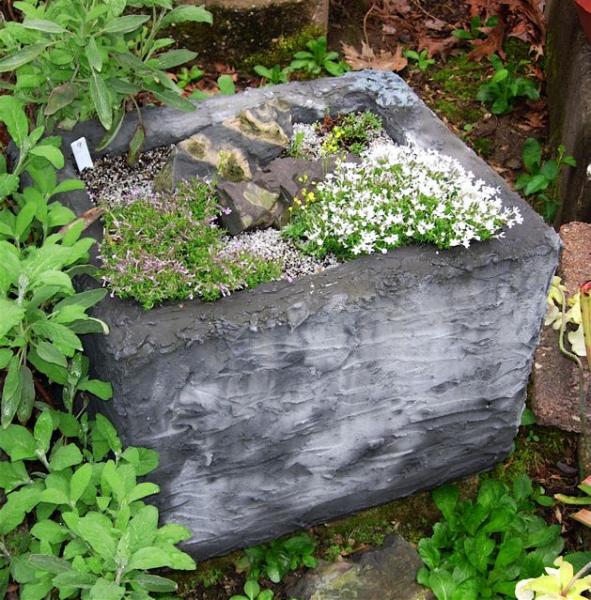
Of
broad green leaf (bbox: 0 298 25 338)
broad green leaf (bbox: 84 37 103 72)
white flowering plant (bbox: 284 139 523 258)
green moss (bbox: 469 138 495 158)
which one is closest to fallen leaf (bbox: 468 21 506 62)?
green moss (bbox: 469 138 495 158)

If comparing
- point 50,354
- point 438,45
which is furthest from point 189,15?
point 438,45

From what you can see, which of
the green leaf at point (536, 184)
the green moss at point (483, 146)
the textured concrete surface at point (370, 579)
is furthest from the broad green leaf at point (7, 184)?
the green moss at point (483, 146)

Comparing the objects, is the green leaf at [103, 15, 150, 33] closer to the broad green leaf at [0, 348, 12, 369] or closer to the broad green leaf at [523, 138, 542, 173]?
the broad green leaf at [0, 348, 12, 369]

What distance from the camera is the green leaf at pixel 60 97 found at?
2422mm

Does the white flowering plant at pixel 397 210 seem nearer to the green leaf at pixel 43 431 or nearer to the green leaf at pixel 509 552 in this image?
the green leaf at pixel 43 431

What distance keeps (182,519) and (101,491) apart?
1.21 ft

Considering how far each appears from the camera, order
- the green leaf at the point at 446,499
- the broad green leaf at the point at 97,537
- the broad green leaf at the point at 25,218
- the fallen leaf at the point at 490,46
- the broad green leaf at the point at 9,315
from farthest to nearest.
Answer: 1. the fallen leaf at the point at 490,46
2. the green leaf at the point at 446,499
3. the broad green leaf at the point at 25,218
4. the broad green leaf at the point at 97,537
5. the broad green leaf at the point at 9,315

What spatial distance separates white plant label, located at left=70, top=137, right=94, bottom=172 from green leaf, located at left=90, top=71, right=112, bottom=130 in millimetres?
327

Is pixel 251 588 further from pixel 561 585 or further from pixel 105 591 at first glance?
pixel 561 585

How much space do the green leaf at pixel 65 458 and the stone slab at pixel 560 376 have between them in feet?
5.62

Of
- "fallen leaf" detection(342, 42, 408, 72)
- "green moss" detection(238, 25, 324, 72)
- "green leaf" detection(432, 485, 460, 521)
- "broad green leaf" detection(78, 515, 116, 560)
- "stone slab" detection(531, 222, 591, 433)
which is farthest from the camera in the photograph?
"fallen leaf" detection(342, 42, 408, 72)

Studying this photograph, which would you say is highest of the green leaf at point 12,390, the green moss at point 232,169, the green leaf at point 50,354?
the green moss at point 232,169

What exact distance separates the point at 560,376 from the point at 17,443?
195 cm

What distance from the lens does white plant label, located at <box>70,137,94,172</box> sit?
2670mm
